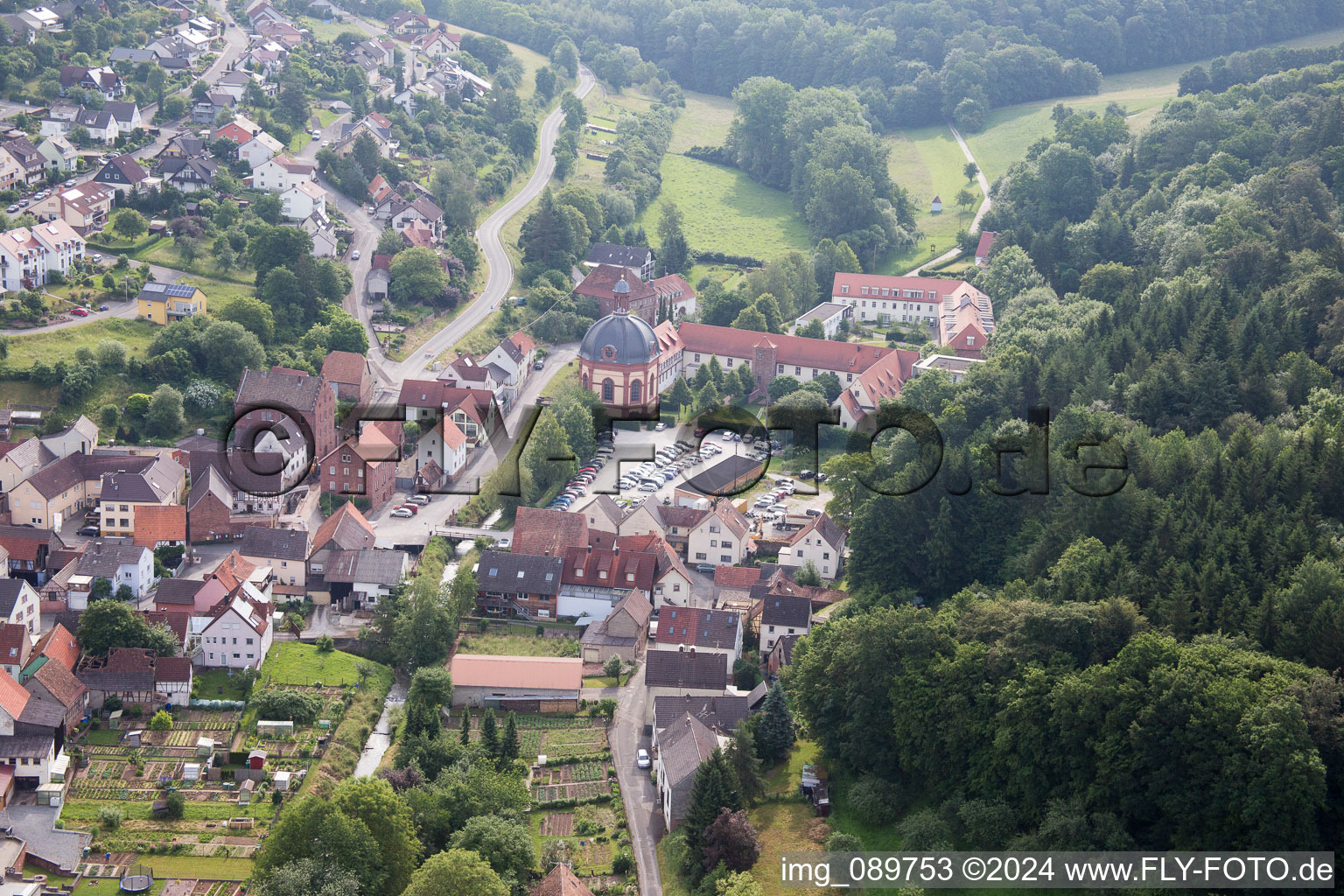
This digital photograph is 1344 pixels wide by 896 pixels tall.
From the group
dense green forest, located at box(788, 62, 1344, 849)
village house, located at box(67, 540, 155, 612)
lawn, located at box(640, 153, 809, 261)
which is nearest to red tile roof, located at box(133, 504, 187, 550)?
village house, located at box(67, 540, 155, 612)

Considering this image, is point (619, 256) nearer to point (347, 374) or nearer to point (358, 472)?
point (347, 374)

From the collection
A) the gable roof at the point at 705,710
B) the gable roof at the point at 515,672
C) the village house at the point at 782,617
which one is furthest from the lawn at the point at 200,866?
the village house at the point at 782,617

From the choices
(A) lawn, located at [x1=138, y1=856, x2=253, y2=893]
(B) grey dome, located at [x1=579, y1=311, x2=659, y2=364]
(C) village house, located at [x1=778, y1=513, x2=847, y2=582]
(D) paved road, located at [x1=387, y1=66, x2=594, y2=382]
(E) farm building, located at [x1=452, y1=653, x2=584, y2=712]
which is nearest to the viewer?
(A) lawn, located at [x1=138, y1=856, x2=253, y2=893]

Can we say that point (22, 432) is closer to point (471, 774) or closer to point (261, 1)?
point (471, 774)

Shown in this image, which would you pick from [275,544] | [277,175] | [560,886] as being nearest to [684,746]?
[560,886]

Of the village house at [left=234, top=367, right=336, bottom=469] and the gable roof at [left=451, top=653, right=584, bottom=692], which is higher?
the village house at [left=234, top=367, right=336, bottom=469]

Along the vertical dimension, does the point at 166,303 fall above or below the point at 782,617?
above

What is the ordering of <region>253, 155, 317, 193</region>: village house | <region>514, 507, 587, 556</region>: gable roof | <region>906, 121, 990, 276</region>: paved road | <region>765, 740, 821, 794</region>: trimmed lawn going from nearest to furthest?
<region>765, 740, 821, 794</region>: trimmed lawn
<region>514, 507, 587, 556</region>: gable roof
<region>253, 155, 317, 193</region>: village house
<region>906, 121, 990, 276</region>: paved road

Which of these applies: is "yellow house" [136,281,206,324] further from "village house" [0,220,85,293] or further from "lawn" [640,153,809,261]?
"lawn" [640,153,809,261]
